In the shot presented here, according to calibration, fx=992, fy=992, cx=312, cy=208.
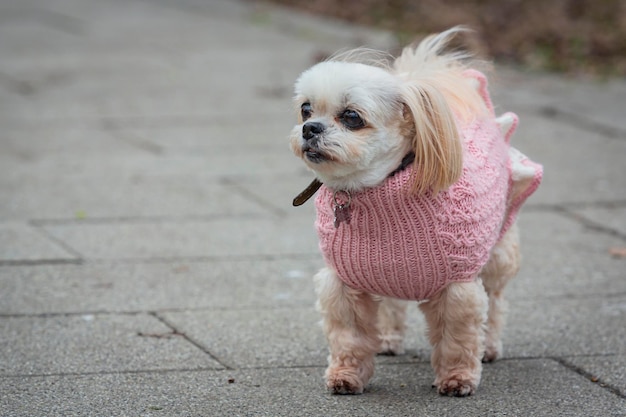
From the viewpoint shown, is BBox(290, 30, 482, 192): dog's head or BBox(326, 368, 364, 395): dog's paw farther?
BBox(326, 368, 364, 395): dog's paw

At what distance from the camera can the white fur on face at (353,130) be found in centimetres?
316

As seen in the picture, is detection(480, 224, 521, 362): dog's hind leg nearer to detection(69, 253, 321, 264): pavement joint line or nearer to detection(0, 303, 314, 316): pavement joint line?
detection(0, 303, 314, 316): pavement joint line

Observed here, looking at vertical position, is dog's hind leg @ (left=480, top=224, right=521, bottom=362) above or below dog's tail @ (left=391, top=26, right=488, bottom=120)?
below

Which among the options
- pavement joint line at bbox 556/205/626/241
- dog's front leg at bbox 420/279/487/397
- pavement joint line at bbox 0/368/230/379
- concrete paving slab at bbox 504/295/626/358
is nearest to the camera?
dog's front leg at bbox 420/279/487/397

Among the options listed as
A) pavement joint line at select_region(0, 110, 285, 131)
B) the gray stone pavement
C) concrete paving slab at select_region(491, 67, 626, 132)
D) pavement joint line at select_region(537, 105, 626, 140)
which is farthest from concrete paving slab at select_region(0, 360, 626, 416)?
pavement joint line at select_region(0, 110, 285, 131)

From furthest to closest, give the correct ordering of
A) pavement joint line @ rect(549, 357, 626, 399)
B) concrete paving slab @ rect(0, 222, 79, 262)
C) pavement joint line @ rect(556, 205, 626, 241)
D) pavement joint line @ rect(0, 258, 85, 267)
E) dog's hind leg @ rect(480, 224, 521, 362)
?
pavement joint line @ rect(556, 205, 626, 241) < concrete paving slab @ rect(0, 222, 79, 262) < pavement joint line @ rect(0, 258, 85, 267) < dog's hind leg @ rect(480, 224, 521, 362) < pavement joint line @ rect(549, 357, 626, 399)

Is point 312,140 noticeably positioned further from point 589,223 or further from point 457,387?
point 589,223

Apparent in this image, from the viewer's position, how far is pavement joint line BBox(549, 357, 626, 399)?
3557mm

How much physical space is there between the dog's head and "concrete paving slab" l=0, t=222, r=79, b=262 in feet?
7.85

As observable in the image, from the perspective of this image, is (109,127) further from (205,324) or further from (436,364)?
(436,364)

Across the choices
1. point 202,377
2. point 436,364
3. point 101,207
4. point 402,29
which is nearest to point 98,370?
point 202,377

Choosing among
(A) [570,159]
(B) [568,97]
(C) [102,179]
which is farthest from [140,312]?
(B) [568,97]

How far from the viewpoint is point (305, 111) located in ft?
10.9

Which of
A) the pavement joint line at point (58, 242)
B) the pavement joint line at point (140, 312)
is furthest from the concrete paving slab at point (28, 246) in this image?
the pavement joint line at point (140, 312)
